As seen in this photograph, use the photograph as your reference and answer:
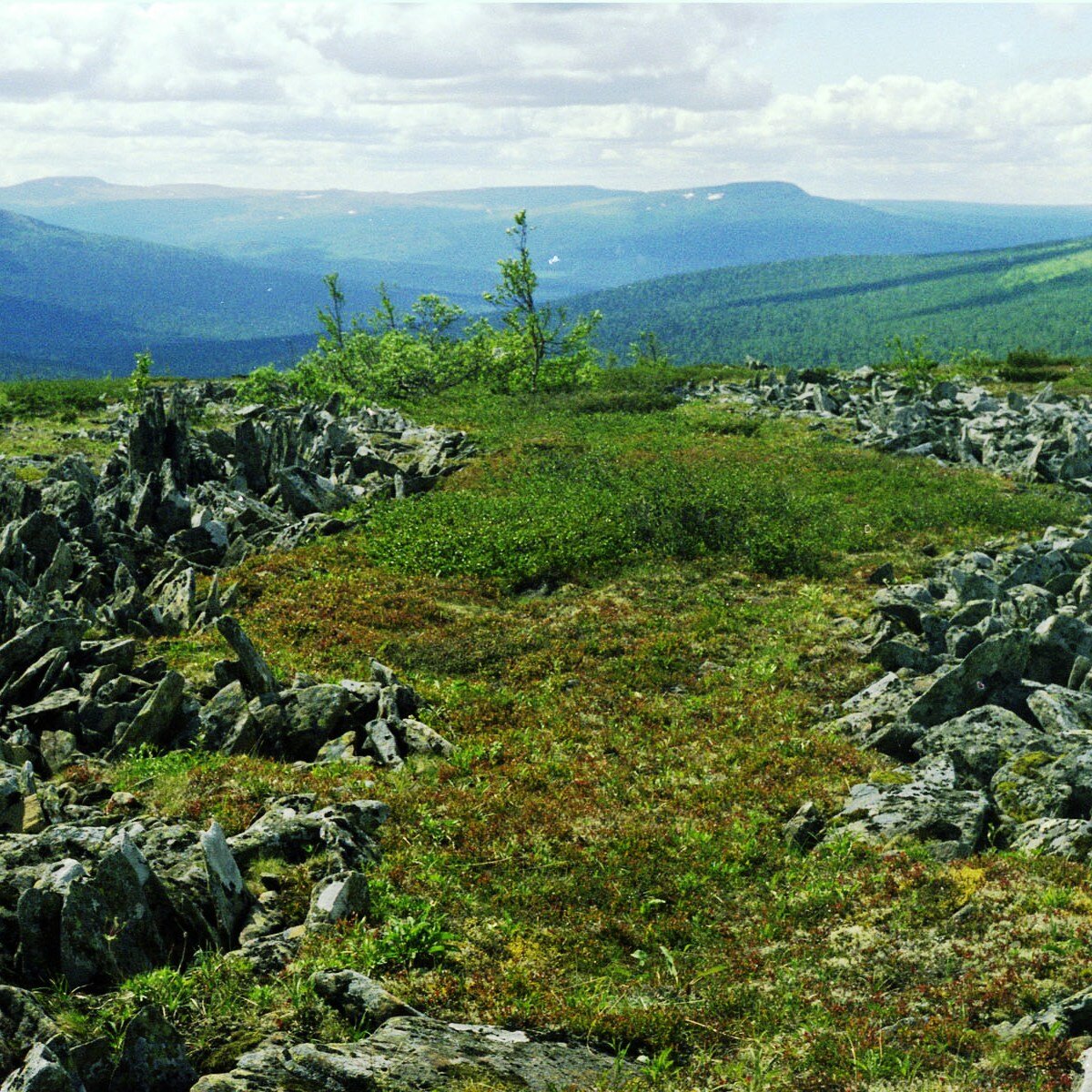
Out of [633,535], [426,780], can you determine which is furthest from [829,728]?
[633,535]

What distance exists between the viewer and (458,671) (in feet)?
59.0

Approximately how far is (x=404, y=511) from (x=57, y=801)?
17.4 m

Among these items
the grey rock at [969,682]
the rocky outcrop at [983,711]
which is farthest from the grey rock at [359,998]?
the grey rock at [969,682]

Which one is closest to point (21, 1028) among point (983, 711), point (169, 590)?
point (983, 711)

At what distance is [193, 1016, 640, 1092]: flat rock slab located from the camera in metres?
6.27

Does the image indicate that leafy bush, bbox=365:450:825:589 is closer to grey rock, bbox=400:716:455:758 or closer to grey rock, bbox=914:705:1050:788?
grey rock, bbox=400:716:455:758

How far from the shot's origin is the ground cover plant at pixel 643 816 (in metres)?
7.79

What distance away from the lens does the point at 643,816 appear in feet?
40.3

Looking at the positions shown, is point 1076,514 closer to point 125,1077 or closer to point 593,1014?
point 593,1014

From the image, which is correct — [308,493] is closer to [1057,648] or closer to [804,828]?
[804,828]

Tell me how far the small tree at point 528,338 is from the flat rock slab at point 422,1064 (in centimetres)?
5296

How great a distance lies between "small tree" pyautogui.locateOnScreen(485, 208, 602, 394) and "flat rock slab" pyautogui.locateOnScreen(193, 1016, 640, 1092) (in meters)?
53.0

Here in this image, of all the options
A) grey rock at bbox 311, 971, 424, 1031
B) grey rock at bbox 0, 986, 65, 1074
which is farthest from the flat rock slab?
grey rock at bbox 0, 986, 65, 1074

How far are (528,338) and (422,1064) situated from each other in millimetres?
61027
